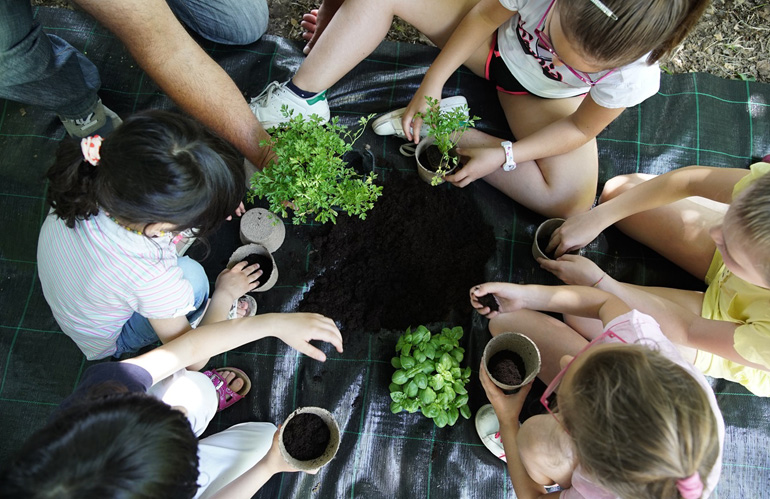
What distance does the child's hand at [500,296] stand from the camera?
186cm

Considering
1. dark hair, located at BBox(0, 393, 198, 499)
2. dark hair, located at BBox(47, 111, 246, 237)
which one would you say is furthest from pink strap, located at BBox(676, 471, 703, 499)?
dark hair, located at BBox(47, 111, 246, 237)

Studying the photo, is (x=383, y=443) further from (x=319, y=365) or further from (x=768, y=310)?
(x=768, y=310)

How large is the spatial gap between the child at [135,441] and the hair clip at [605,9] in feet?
4.25

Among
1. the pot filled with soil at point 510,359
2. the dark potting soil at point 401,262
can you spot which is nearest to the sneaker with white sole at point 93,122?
the dark potting soil at point 401,262

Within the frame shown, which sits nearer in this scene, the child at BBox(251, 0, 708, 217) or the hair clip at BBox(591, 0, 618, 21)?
the hair clip at BBox(591, 0, 618, 21)

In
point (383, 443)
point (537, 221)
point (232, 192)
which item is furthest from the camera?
point (537, 221)

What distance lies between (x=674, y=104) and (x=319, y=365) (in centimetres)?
208

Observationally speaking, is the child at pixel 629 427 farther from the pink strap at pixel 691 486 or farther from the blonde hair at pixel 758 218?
the blonde hair at pixel 758 218

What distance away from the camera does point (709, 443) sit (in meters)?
1.13

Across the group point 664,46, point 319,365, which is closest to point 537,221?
point 664,46

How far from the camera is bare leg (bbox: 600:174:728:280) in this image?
1.98 meters

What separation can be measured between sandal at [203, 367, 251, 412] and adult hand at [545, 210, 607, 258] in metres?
1.40

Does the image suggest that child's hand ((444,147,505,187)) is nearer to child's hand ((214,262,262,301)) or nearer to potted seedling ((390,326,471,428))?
potted seedling ((390,326,471,428))

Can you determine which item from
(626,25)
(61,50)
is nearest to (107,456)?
(626,25)
